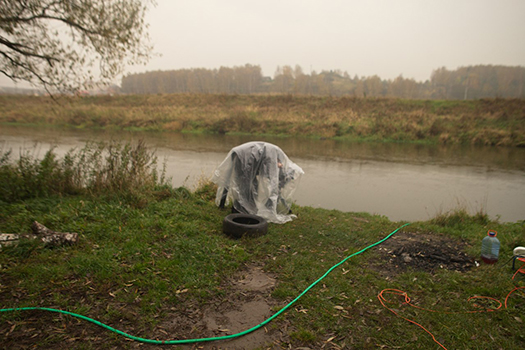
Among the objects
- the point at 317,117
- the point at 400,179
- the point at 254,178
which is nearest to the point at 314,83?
the point at 317,117

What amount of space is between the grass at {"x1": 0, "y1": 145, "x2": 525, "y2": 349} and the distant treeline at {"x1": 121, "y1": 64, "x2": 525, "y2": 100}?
159 feet

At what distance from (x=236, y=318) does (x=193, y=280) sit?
81cm

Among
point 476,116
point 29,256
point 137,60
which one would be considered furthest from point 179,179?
point 476,116

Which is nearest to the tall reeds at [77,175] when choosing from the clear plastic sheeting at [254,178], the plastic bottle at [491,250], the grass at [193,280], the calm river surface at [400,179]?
the grass at [193,280]

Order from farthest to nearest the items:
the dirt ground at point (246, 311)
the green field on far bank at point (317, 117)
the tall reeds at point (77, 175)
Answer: the green field on far bank at point (317, 117)
the tall reeds at point (77, 175)
the dirt ground at point (246, 311)

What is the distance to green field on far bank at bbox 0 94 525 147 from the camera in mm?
28750

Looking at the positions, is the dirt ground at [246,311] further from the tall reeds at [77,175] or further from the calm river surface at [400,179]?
the tall reeds at [77,175]

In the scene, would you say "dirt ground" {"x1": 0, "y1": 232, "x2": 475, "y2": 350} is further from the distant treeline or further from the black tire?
the distant treeline

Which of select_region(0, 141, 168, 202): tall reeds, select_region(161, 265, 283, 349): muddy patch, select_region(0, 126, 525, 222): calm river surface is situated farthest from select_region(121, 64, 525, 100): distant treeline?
select_region(161, 265, 283, 349): muddy patch

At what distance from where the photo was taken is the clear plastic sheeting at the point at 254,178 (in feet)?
20.7

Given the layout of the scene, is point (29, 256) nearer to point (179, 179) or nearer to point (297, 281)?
point (297, 281)

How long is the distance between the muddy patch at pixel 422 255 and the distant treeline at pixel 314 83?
48829 mm

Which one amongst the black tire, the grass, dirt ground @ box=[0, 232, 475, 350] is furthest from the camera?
the black tire

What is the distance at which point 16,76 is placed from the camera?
702 cm
